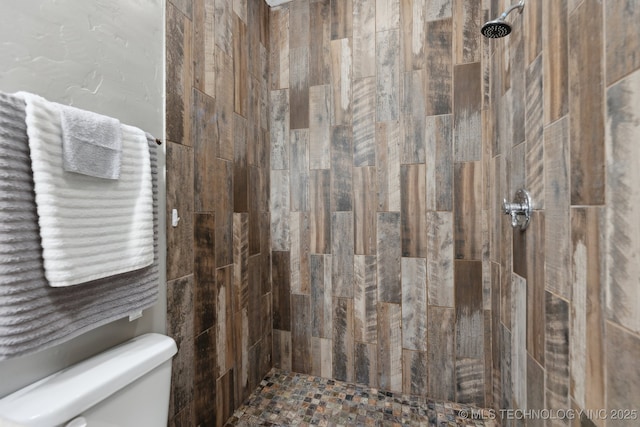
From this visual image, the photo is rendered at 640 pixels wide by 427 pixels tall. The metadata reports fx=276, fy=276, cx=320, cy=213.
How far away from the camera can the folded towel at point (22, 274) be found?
0.56 metres

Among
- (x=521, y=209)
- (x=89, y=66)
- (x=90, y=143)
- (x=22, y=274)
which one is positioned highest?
(x=89, y=66)

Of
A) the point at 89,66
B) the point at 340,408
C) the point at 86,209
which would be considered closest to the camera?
the point at 86,209

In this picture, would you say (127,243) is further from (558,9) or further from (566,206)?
(558,9)

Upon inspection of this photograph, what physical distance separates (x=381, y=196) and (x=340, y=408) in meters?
1.19

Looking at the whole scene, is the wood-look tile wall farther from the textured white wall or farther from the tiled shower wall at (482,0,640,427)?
the tiled shower wall at (482,0,640,427)

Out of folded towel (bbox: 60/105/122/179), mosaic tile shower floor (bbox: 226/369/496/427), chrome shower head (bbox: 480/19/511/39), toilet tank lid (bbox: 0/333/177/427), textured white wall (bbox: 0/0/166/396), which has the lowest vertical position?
mosaic tile shower floor (bbox: 226/369/496/427)

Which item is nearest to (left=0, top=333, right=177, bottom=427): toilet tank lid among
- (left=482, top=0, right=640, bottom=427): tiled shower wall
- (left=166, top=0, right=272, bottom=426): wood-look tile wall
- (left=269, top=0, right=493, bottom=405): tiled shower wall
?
(left=166, top=0, right=272, bottom=426): wood-look tile wall

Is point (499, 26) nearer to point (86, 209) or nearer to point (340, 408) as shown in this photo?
point (86, 209)

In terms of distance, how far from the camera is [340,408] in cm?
150

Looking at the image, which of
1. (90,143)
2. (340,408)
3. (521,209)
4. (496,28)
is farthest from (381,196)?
(90,143)

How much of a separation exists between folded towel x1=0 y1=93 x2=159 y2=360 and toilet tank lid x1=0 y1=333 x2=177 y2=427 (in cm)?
11

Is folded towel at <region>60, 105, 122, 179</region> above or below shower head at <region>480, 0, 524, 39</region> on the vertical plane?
below

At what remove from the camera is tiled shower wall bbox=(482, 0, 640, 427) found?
1.93 feet

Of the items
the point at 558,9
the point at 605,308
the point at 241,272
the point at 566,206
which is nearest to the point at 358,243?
the point at 241,272
